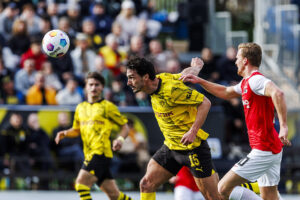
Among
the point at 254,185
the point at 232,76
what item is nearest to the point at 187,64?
the point at 232,76

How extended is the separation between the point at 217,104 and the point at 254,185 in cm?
562

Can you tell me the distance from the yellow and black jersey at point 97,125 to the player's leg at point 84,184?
10.7 inches

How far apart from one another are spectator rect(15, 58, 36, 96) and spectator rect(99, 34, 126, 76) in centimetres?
181

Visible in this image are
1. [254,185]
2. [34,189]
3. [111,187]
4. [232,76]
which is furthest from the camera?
[232,76]

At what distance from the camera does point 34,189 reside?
12719mm

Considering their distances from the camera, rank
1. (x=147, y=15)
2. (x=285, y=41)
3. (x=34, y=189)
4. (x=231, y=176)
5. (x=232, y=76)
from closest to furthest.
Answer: (x=231, y=176)
(x=34, y=189)
(x=232, y=76)
(x=285, y=41)
(x=147, y=15)

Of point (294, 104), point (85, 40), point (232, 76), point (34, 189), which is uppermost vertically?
point (85, 40)

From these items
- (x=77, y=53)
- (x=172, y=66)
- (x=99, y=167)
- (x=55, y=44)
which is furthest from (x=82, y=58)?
(x=99, y=167)

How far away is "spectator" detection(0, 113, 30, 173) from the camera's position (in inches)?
501

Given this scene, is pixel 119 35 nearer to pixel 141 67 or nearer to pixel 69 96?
pixel 69 96

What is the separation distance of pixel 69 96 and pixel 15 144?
165 centimetres

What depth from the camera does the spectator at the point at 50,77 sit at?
44.3ft

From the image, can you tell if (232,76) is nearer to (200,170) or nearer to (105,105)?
(105,105)

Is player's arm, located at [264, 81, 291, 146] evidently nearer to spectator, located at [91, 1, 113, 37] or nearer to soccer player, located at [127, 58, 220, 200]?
soccer player, located at [127, 58, 220, 200]
